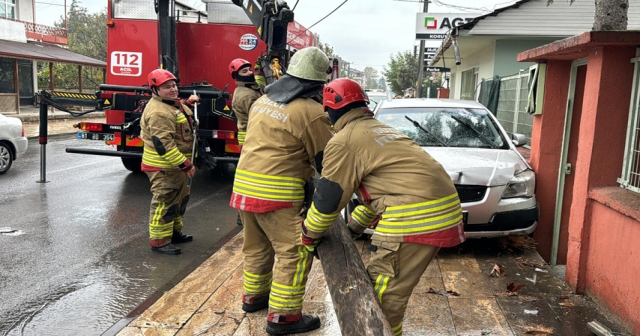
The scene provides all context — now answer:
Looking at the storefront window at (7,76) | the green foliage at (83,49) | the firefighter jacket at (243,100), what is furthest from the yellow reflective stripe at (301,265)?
the storefront window at (7,76)

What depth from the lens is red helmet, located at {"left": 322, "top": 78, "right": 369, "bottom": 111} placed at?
3176mm

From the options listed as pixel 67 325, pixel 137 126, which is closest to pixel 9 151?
pixel 137 126

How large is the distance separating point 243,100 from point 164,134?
162cm

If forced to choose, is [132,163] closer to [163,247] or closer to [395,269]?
[163,247]

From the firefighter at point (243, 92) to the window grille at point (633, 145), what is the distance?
4.13m

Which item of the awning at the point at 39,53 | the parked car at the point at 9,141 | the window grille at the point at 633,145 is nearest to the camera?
the window grille at the point at 633,145

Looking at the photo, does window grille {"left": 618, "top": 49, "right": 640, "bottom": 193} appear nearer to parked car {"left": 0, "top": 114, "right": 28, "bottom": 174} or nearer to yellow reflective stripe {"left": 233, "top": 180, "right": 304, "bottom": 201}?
yellow reflective stripe {"left": 233, "top": 180, "right": 304, "bottom": 201}

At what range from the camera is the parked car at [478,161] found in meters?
5.44

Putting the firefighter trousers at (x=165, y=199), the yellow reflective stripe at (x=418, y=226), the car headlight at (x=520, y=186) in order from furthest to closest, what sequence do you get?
1. the firefighter trousers at (x=165, y=199)
2. the car headlight at (x=520, y=186)
3. the yellow reflective stripe at (x=418, y=226)

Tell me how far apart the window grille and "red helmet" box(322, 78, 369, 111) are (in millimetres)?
2308

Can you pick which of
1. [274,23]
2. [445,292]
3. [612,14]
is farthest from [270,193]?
[274,23]

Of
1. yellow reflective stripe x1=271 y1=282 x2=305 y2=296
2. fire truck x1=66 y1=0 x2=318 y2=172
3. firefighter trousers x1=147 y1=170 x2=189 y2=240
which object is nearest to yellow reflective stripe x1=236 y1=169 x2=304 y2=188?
yellow reflective stripe x1=271 y1=282 x2=305 y2=296

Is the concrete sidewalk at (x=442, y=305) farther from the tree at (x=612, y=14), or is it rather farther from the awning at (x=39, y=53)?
the awning at (x=39, y=53)

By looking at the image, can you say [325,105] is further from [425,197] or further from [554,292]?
[554,292]
